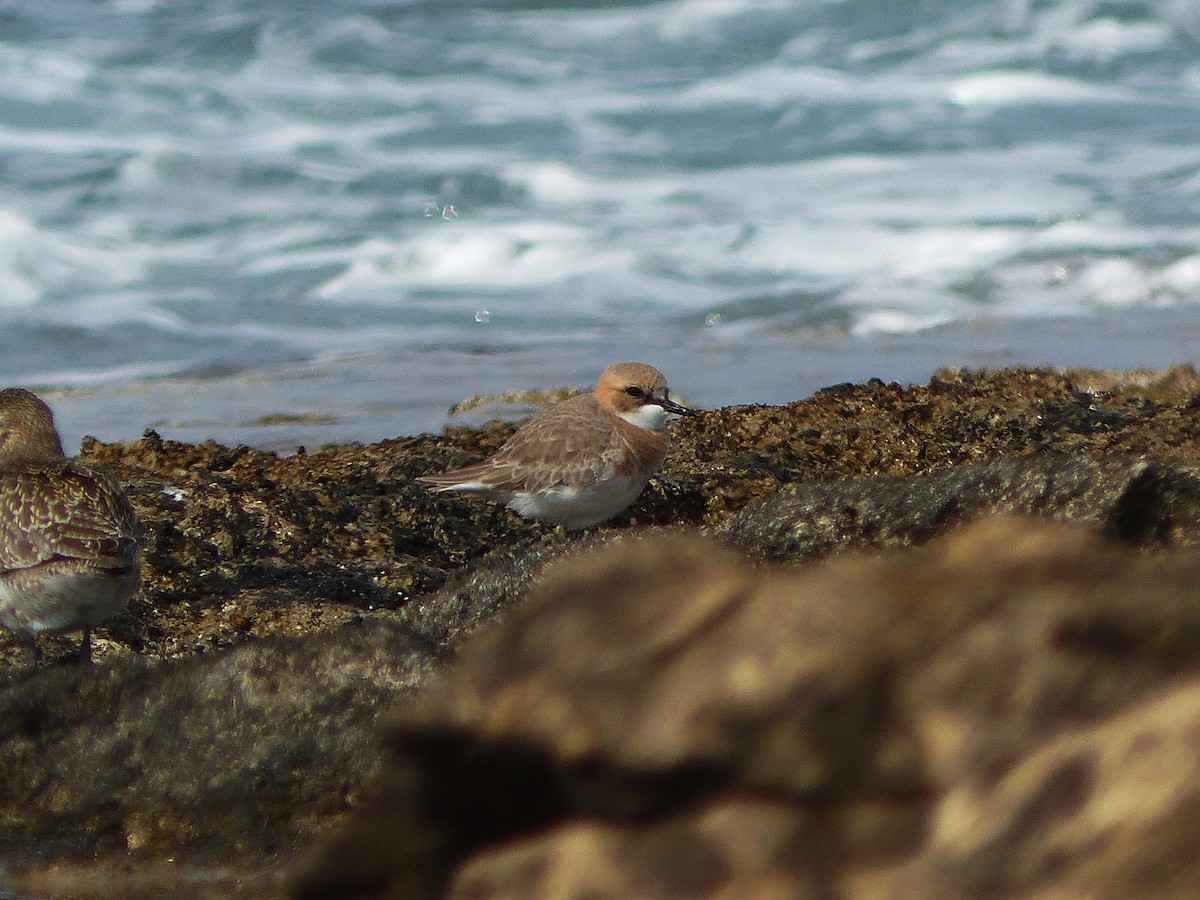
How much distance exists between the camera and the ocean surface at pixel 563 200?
12.7 m

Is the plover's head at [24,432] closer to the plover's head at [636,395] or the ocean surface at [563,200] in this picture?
the plover's head at [636,395]

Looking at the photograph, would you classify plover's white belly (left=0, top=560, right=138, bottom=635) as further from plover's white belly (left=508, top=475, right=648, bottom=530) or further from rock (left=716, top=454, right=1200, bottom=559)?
rock (left=716, top=454, right=1200, bottom=559)

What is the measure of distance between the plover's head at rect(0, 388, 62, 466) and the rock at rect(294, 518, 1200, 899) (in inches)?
168

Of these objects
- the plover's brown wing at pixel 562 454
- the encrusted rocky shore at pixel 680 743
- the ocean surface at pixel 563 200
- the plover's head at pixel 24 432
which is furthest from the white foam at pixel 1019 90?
the encrusted rocky shore at pixel 680 743

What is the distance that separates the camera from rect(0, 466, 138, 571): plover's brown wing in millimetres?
5162

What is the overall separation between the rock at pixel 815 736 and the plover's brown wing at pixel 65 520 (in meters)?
3.06

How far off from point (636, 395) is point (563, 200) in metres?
12.2

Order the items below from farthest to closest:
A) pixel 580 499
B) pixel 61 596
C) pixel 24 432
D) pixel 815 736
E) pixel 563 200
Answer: pixel 563 200
pixel 580 499
pixel 24 432
pixel 61 596
pixel 815 736

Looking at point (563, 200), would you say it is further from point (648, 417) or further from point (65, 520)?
point (65, 520)

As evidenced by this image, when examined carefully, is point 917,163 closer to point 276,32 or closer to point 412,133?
point 412,133

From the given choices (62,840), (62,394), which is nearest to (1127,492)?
(62,840)

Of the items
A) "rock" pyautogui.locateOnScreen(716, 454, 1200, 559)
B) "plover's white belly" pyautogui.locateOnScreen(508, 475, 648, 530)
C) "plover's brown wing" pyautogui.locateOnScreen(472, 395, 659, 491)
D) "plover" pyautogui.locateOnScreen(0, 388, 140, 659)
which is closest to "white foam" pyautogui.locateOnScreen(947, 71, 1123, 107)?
"plover's brown wing" pyautogui.locateOnScreen(472, 395, 659, 491)

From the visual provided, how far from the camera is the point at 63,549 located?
5.24 m


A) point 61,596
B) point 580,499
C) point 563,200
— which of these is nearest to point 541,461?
point 580,499
